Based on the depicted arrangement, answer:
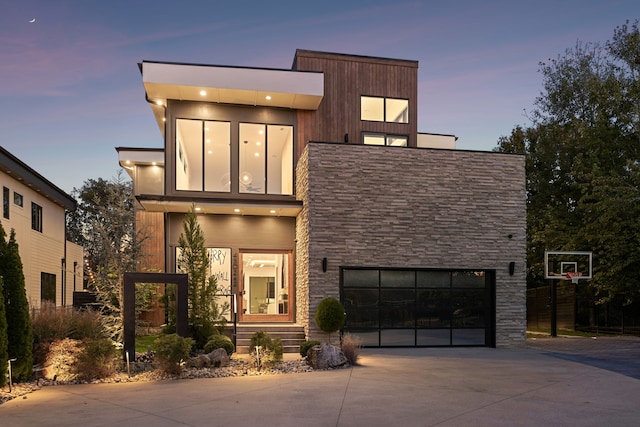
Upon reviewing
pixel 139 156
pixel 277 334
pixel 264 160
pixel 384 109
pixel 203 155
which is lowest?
pixel 277 334

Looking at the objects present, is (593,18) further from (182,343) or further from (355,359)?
(182,343)

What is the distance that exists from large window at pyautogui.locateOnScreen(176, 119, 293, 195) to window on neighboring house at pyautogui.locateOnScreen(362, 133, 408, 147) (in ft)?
9.30

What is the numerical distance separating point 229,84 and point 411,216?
23.2 ft

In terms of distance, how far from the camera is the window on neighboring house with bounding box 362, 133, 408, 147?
64.0ft

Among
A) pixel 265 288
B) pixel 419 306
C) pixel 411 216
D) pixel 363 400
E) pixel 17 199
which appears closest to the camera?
pixel 363 400

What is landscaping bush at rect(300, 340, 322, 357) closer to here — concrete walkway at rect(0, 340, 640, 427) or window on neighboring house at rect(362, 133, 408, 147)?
concrete walkway at rect(0, 340, 640, 427)

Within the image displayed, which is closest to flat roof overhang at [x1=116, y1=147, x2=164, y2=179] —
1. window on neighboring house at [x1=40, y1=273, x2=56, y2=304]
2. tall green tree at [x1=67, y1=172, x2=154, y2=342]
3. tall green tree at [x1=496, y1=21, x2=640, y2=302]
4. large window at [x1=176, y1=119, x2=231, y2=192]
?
large window at [x1=176, y1=119, x2=231, y2=192]

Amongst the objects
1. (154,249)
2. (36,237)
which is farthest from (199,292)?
(36,237)

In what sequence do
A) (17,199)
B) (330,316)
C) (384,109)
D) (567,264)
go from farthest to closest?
1. (567,264)
2. (17,199)
3. (384,109)
4. (330,316)

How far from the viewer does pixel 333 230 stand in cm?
1602

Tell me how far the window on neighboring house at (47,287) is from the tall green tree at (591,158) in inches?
882

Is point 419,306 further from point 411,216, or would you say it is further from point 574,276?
point 574,276

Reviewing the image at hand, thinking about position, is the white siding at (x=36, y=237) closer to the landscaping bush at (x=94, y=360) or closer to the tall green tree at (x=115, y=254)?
the tall green tree at (x=115, y=254)

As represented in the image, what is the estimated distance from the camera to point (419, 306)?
16578 mm
